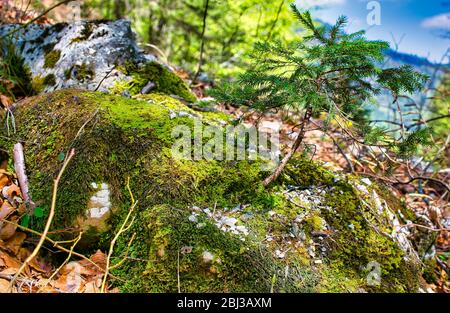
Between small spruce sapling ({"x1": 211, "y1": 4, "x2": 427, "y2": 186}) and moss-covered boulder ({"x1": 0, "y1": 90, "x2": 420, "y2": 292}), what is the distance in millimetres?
547

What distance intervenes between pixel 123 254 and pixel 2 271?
0.59 metres

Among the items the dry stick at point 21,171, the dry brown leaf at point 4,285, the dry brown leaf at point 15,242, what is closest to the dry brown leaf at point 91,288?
the dry brown leaf at point 4,285

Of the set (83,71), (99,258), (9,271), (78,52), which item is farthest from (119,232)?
(78,52)

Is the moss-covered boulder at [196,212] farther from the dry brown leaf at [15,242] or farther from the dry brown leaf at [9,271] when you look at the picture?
the dry brown leaf at [9,271]

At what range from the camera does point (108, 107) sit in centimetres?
237

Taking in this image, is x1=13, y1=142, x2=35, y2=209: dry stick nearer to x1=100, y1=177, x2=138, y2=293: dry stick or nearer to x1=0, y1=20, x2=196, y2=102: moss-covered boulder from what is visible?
x1=100, y1=177, x2=138, y2=293: dry stick

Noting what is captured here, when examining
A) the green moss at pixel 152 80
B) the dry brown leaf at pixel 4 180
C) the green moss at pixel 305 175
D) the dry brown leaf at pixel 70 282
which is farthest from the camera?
the green moss at pixel 152 80

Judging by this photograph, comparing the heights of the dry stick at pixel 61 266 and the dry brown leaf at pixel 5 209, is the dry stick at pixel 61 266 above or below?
below

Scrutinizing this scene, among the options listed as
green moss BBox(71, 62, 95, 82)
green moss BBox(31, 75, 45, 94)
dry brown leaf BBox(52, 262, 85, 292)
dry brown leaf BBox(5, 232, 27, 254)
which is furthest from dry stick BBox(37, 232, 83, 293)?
green moss BBox(31, 75, 45, 94)

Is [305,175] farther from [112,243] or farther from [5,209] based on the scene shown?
[5,209]

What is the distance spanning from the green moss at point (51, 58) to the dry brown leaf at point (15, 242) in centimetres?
195

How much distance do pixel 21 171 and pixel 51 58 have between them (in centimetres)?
161

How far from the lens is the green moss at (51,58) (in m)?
3.20

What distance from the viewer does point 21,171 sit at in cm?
212
